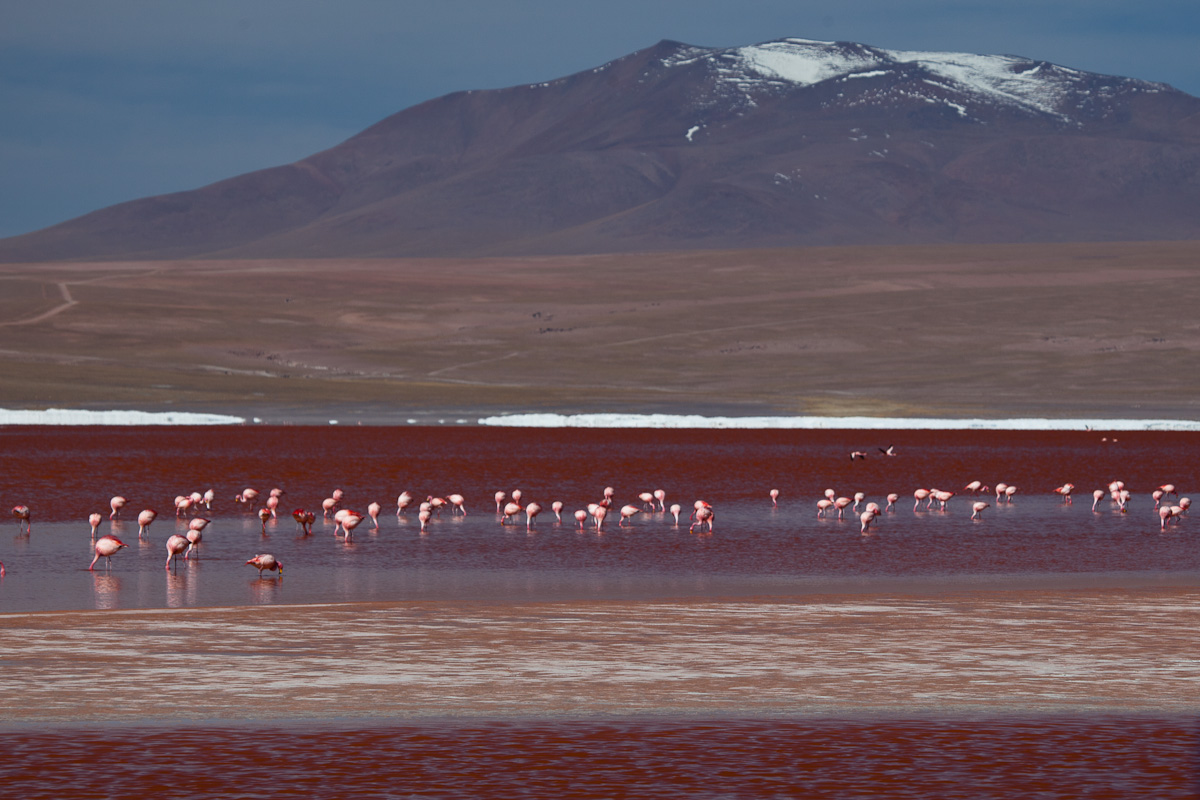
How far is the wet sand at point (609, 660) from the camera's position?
11.0 metres

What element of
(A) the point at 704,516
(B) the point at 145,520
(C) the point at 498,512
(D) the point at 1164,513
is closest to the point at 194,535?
(B) the point at 145,520

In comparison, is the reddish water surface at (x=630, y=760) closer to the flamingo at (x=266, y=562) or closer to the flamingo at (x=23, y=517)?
the flamingo at (x=266, y=562)

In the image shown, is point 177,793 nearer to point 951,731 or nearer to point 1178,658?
point 951,731

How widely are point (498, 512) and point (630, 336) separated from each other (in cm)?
7530

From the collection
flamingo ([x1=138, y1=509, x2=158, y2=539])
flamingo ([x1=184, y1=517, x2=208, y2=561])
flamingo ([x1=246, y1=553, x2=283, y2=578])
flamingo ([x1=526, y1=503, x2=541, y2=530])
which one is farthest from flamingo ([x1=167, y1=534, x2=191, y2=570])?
flamingo ([x1=526, y1=503, x2=541, y2=530])

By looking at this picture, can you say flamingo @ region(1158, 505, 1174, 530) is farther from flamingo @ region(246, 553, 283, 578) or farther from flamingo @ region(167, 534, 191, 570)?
flamingo @ region(167, 534, 191, 570)

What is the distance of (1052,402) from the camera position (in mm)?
72688

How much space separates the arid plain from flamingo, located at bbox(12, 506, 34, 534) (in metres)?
34.3

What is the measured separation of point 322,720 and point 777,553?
10883 millimetres

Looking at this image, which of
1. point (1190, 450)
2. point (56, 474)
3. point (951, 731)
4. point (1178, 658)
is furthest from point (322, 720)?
point (1190, 450)

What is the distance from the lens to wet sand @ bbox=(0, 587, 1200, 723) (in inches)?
432

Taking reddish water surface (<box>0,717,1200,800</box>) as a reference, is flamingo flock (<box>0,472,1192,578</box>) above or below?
above

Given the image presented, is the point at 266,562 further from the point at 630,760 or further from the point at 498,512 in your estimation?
the point at 498,512

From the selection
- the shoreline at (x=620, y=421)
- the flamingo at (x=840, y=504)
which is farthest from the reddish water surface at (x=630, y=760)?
the shoreline at (x=620, y=421)
